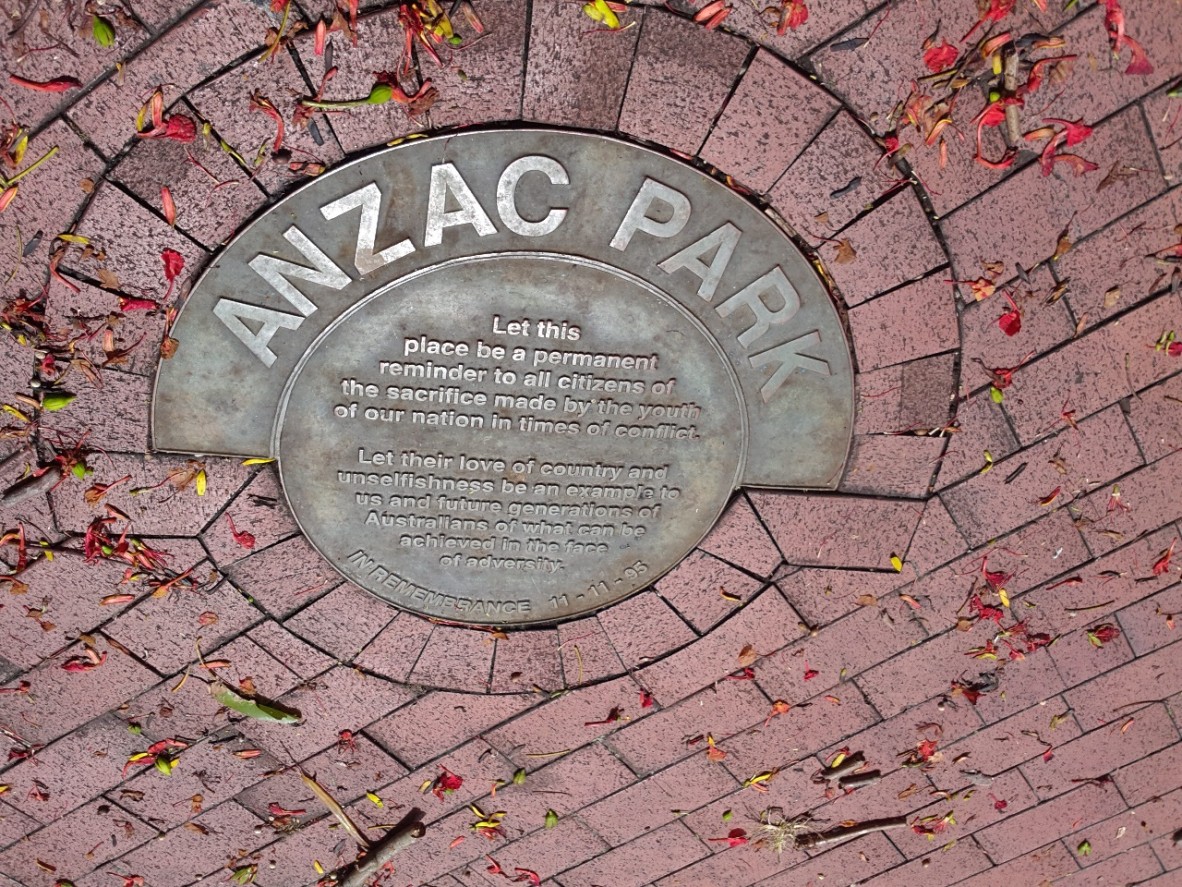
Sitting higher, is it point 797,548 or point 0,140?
point 0,140

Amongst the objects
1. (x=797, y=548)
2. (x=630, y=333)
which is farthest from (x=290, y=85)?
(x=797, y=548)

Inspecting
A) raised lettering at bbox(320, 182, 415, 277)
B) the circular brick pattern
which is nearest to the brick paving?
the circular brick pattern

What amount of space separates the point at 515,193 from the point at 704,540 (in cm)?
136

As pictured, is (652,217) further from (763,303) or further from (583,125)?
(763,303)

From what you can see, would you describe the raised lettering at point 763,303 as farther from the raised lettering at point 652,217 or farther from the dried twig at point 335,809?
the dried twig at point 335,809

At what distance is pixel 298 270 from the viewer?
7.98 ft

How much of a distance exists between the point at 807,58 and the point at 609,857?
323 cm

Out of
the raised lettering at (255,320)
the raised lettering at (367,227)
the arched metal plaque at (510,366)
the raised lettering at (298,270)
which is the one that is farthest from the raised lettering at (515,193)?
the raised lettering at (255,320)

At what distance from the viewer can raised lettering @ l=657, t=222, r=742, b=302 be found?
249 cm

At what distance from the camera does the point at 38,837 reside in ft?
10.8

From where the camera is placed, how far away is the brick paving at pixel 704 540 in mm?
2340

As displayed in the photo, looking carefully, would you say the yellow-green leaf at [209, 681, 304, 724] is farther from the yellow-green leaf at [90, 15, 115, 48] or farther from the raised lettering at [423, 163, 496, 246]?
the yellow-green leaf at [90, 15, 115, 48]

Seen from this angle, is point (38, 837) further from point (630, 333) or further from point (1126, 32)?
point (1126, 32)

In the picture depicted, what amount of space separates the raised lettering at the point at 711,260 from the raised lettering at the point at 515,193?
1.22 ft
